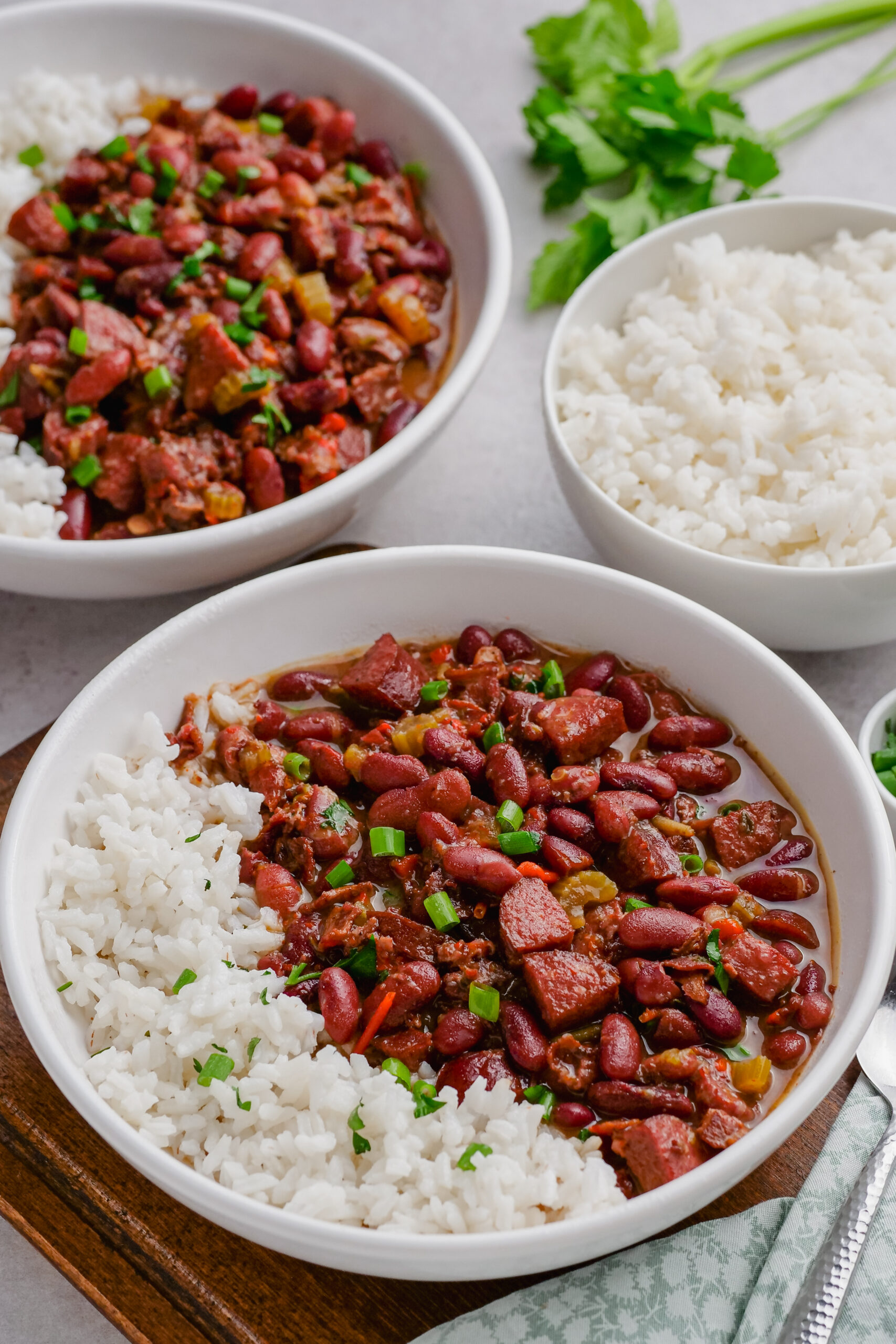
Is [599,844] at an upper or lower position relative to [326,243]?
lower

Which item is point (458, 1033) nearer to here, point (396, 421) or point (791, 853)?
A: point (791, 853)

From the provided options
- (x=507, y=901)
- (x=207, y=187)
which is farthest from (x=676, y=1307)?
(x=207, y=187)

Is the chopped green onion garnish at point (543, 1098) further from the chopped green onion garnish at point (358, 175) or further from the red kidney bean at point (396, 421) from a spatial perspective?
the chopped green onion garnish at point (358, 175)

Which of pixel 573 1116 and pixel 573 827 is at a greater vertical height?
pixel 573 827

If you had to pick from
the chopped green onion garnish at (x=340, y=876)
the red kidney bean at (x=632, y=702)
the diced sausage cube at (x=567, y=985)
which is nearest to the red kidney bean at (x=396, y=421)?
the red kidney bean at (x=632, y=702)

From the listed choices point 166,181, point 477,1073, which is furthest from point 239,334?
point 477,1073

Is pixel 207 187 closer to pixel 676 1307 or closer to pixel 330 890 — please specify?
pixel 330 890
